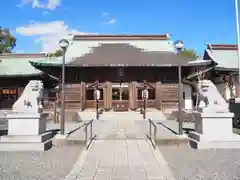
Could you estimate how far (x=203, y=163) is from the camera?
24.0ft

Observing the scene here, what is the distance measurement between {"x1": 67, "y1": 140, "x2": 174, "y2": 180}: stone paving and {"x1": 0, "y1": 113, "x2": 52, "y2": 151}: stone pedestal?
1868mm

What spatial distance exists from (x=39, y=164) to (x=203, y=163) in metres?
4.55

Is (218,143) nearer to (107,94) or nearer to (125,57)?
(107,94)

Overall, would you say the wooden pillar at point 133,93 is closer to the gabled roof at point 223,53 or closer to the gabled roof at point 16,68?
the gabled roof at point 16,68

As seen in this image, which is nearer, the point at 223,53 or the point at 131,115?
the point at 131,115

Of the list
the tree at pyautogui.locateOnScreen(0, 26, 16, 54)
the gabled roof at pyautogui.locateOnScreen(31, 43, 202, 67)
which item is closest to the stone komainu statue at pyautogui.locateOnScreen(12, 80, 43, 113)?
the gabled roof at pyautogui.locateOnScreen(31, 43, 202, 67)

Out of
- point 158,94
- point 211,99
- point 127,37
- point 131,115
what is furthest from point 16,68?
point 211,99

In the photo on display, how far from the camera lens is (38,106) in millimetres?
9617

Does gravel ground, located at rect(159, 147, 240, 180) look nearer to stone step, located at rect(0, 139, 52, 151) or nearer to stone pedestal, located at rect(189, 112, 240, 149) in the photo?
stone pedestal, located at rect(189, 112, 240, 149)

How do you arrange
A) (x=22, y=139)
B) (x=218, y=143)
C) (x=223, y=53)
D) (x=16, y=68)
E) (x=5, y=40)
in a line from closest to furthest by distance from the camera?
1. (x=218, y=143)
2. (x=22, y=139)
3. (x=16, y=68)
4. (x=223, y=53)
5. (x=5, y=40)

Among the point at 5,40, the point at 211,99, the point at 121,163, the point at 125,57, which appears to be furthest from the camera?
the point at 5,40

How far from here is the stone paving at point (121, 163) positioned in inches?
246

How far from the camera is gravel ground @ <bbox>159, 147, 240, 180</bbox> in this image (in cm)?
616

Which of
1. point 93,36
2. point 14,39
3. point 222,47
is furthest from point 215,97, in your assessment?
point 14,39
